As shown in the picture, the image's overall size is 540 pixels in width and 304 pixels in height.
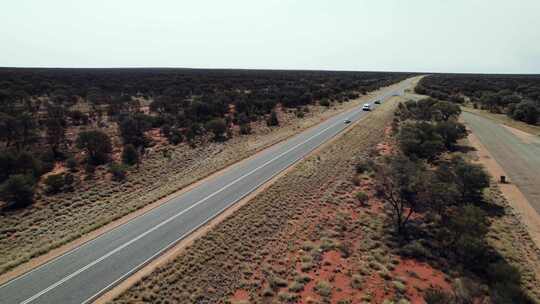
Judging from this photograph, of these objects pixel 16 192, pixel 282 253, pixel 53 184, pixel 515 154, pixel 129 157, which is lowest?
pixel 282 253

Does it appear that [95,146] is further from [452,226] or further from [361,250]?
[452,226]

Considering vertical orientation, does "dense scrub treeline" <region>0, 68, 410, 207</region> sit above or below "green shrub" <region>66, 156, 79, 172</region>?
above

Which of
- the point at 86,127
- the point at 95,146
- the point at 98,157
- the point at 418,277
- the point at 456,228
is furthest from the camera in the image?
the point at 86,127

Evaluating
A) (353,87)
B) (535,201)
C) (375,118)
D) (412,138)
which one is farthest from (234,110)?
(353,87)

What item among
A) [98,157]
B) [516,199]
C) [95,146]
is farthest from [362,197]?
[95,146]

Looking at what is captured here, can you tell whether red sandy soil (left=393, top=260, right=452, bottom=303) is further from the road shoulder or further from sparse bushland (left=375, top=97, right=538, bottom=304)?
the road shoulder

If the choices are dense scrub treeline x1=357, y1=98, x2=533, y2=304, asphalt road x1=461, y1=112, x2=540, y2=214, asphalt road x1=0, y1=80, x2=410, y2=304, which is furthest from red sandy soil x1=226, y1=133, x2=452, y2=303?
asphalt road x1=461, y1=112, x2=540, y2=214

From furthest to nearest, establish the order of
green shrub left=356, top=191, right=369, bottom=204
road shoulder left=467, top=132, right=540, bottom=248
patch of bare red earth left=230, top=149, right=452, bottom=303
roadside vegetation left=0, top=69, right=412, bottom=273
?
green shrub left=356, top=191, right=369, bottom=204 < roadside vegetation left=0, top=69, right=412, bottom=273 < road shoulder left=467, top=132, right=540, bottom=248 < patch of bare red earth left=230, top=149, right=452, bottom=303

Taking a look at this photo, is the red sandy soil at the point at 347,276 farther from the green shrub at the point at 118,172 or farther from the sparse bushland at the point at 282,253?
the green shrub at the point at 118,172
